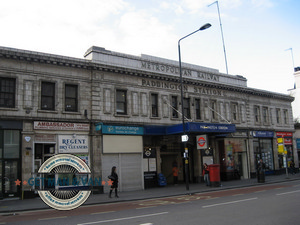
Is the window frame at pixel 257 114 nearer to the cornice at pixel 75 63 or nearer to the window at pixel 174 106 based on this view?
the cornice at pixel 75 63

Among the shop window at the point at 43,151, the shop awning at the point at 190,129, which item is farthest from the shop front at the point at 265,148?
the shop window at the point at 43,151

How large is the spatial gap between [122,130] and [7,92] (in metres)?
8.10

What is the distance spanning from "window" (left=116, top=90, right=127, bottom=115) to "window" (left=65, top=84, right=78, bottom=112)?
3.25m

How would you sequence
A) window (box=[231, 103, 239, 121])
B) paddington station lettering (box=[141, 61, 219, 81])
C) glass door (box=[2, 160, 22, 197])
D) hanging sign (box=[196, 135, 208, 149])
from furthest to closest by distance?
1. window (box=[231, 103, 239, 121])
2. paddington station lettering (box=[141, 61, 219, 81])
3. hanging sign (box=[196, 135, 208, 149])
4. glass door (box=[2, 160, 22, 197])

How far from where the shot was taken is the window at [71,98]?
67.3 ft

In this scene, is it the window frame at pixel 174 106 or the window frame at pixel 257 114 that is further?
the window frame at pixel 257 114

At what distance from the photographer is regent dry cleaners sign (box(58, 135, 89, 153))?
19.5m

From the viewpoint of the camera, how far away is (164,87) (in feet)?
83.0

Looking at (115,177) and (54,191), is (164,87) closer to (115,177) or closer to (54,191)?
(115,177)

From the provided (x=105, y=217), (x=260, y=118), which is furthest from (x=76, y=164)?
(x=260, y=118)

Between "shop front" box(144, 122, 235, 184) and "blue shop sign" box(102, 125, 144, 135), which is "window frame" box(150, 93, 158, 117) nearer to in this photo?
"shop front" box(144, 122, 235, 184)

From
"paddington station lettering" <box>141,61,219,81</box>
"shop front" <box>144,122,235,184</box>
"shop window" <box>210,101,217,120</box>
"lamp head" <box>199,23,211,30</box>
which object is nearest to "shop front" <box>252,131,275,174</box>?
"shop front" <box>144,122,235,184</box>

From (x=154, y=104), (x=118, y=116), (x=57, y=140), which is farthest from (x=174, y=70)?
(x=57, y=140)

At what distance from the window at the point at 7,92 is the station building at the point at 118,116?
0.06 meters
